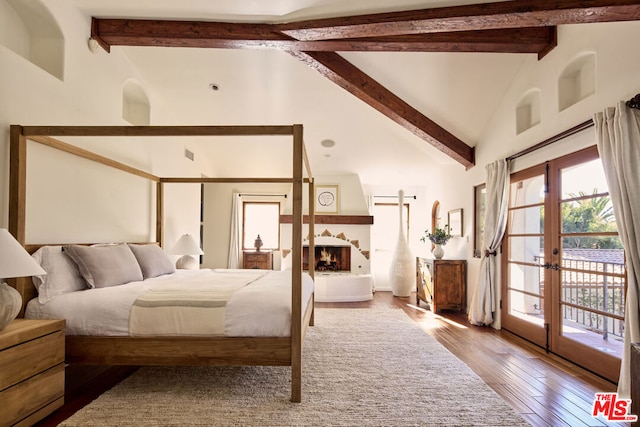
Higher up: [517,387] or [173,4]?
[173,4]

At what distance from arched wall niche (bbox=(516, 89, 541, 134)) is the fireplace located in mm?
3835

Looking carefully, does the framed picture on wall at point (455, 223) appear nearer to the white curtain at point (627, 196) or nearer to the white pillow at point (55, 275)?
the white curtain at point (627, 196)

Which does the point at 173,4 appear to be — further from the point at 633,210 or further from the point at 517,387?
the point at 517,387

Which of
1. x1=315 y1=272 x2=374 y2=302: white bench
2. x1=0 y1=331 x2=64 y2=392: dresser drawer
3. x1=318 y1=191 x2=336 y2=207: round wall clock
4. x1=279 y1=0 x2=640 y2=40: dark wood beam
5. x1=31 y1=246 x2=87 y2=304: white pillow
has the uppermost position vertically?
x1=279 y1=0 x2=640 y2=40: dark wood beam

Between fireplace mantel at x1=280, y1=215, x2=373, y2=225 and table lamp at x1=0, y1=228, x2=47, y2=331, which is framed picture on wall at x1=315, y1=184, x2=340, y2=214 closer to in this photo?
fireplace mantel at x1=280, y1=215, x2=373, y2=225

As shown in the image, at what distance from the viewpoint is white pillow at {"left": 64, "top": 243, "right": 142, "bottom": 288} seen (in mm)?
2867

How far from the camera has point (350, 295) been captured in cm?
611

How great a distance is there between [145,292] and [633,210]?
350 cm

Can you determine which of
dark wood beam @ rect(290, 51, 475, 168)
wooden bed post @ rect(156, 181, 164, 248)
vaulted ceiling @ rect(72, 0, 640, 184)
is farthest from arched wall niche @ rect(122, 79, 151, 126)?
dark wood beam @ rect(290, 51, 475, 168)

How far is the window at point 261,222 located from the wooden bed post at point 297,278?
18.7 feet

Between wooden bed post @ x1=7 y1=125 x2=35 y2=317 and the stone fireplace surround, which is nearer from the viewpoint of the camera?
wooden bed post @ x1=7 y1=125 x2=35 y2=317

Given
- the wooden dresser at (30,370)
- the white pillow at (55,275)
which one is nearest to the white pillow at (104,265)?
the white pillow at (55,275)

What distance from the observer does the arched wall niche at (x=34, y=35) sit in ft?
9.22

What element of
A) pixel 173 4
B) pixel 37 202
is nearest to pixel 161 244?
pixel 37 202
